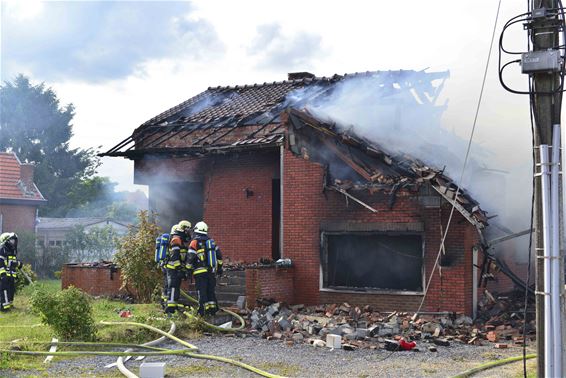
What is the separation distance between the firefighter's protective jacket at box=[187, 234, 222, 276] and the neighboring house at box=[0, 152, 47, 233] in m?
18.4

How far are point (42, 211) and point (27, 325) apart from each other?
36709mm

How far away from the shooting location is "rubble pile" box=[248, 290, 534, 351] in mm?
12180

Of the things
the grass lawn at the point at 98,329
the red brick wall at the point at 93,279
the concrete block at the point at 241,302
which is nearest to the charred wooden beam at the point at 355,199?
the concrete block at the point at 241,302

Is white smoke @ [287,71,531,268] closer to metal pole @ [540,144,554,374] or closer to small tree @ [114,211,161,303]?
small tree @ [114,211,161,303]

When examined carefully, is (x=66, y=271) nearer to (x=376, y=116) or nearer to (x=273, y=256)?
(x=273, y=256)

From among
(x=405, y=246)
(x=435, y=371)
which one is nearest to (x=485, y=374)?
(x=435, y=371)

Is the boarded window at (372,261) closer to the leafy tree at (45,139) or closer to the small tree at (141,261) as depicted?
the small tree at (141,261)

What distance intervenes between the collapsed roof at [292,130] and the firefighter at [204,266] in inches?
132

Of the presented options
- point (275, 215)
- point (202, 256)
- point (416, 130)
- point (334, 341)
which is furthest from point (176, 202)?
point (334, 341)

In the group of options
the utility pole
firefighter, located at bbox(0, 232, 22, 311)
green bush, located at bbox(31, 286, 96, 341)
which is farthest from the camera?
firefighter, located at bbox(0, 232, 22, 311)

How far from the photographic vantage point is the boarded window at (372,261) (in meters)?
15.0

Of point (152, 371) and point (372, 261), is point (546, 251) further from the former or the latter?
point (372, 261)

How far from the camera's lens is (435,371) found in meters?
9.70

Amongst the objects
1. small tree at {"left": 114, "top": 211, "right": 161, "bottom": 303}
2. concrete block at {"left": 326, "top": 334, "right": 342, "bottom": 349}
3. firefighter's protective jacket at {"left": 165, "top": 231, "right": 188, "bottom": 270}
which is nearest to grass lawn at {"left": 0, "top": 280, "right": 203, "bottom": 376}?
small tree at {"left": 114, "top": 211, "right": 161, "bottom": 303}
